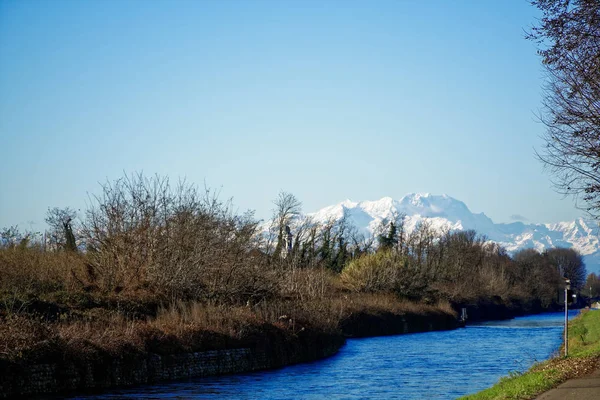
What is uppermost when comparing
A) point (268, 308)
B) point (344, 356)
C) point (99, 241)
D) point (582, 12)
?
point (582, 12)

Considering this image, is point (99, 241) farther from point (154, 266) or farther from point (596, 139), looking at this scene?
point (596, 139)

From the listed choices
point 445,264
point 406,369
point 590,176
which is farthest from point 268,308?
point 445,264

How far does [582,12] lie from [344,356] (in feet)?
90.1

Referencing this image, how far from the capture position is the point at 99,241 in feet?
134

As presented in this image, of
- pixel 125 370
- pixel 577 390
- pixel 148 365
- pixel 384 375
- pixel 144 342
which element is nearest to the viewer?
pixel 577 390

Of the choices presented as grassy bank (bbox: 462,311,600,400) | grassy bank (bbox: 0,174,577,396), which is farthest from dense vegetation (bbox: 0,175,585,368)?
grassy bank (bbox: 462,311,600,400)

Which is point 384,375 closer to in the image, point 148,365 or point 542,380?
point 148,365

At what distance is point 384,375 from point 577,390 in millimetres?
16759

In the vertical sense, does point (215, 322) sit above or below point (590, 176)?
below

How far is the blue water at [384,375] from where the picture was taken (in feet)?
91.2

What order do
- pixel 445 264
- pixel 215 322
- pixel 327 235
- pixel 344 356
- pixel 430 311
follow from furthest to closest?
pixel 445 264 → pixel 327 235 → pixel 430 311 → pixel 344 356 → pixel 215 322

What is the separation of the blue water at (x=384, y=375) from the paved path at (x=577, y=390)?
25.8 ft

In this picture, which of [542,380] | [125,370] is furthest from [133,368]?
[542,380]

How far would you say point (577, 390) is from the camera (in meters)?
18.0
